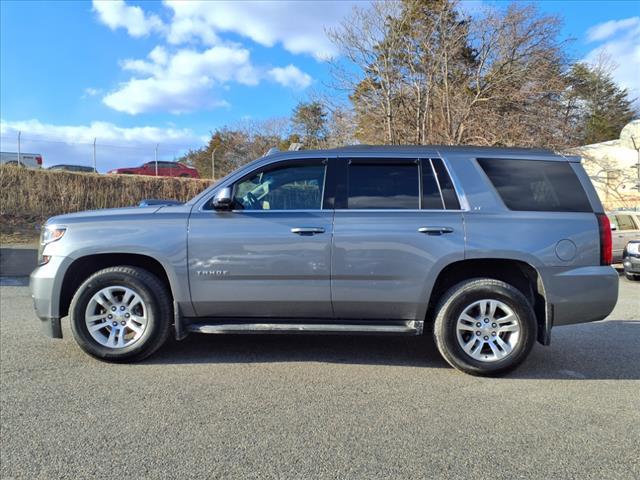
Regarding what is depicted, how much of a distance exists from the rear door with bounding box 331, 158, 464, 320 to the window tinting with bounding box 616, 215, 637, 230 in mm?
10745

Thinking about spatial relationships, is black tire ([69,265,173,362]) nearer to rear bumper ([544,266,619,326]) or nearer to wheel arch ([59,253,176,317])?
wheel arch ([59,253,176,317])

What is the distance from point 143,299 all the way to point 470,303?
294cm

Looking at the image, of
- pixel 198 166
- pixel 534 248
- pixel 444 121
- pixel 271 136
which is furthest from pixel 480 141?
pixel 198 166

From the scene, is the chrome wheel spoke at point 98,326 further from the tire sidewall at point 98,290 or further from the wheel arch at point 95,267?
the wheel arch at point 95,267

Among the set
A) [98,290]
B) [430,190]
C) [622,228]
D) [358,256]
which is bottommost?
[98,290]

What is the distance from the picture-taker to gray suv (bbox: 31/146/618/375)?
4.11 m

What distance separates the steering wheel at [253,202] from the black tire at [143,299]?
1.13m

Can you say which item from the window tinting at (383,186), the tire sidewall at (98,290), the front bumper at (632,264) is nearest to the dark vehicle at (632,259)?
the front bumper at (632,264)

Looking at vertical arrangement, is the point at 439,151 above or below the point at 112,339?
above

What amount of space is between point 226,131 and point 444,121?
29.9 meters

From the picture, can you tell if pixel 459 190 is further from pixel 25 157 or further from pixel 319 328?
pixel 25 157

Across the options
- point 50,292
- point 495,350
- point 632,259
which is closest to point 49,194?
point 50,292

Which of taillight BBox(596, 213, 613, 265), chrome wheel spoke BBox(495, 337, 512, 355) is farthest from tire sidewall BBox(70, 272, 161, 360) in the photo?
taillight BBox(596, 213, 613, 265)

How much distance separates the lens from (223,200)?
4.23 metres
